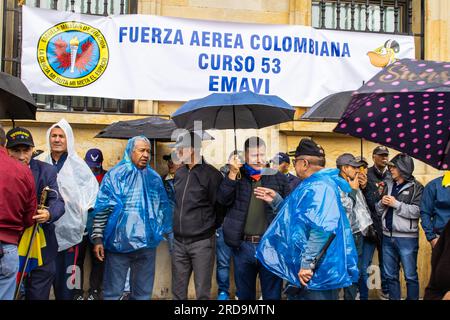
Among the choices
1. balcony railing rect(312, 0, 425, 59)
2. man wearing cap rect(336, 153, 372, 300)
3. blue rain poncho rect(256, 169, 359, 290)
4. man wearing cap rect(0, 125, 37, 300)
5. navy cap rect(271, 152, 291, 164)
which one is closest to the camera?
man wearing cap rect(0, 125, 37, 300)

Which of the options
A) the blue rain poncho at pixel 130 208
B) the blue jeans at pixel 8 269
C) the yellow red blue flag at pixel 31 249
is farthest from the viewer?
the blue rain poncho at pixel 130 208

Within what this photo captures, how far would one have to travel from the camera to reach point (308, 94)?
26.5 ft

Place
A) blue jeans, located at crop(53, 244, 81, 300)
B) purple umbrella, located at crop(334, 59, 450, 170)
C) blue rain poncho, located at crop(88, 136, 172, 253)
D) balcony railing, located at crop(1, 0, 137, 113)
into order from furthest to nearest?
balcony railing, located at crop(1, 0, 137, 113), blue jeans, located at crop(53, 244, 81, 300), blue rain poncho, located at crop(88, 136, 172, 253), purple umbrella, located at crop(334, 59, 450, 170)

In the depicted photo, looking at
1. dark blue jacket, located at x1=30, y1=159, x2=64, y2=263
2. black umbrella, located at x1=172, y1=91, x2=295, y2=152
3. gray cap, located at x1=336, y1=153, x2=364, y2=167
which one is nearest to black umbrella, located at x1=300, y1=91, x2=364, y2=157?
gray cap, located at x1=336, y1=153, x2=364, y2=167

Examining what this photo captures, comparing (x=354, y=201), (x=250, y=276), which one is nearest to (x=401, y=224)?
(x=354, y=201)

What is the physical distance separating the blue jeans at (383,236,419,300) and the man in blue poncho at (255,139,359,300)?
2.34m

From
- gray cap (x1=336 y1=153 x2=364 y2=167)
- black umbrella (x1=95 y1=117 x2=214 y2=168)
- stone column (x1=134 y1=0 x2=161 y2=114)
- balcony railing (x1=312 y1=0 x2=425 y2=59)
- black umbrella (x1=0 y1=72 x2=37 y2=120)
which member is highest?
balcony railing (x1=312 y1=0 x2=425 y2=59)

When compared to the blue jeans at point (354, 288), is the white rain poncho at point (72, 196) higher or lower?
higher

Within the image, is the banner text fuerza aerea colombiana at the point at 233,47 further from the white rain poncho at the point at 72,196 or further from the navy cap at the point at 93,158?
the white rain poncho at the point at 72,196

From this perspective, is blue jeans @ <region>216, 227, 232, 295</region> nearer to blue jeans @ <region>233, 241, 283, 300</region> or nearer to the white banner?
blue jeans @ <region>233, 241, 283, 300</region>

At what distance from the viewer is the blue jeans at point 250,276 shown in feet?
17.6

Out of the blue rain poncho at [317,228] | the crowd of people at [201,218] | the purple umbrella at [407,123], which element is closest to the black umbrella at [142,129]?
the crowd of people at [201,218]

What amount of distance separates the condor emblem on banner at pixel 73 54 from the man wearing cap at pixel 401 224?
3754mm

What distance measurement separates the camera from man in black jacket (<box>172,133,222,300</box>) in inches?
221
